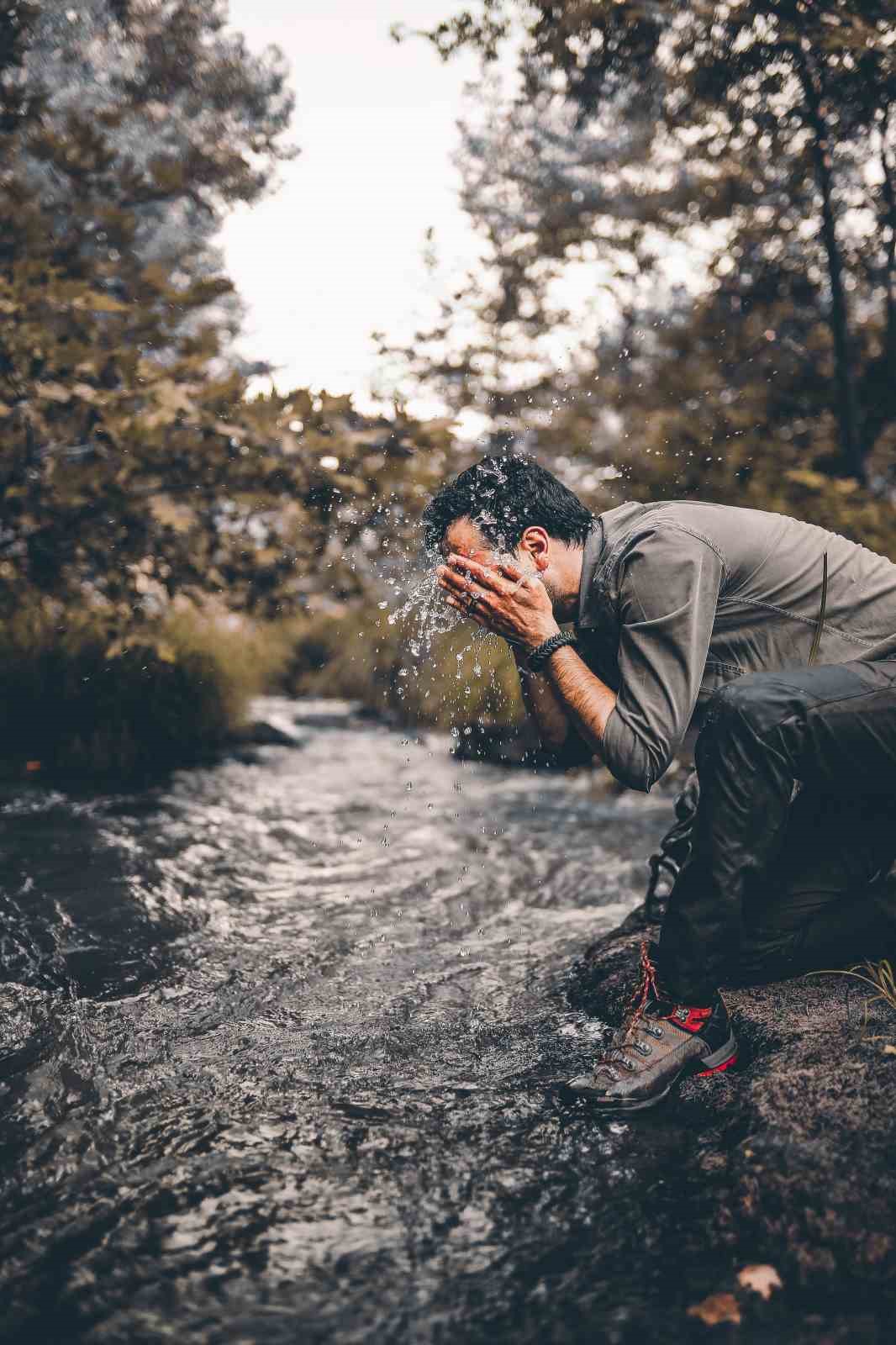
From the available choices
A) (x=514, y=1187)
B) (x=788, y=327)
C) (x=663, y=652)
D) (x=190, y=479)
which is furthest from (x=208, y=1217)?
(x=788, y=327)

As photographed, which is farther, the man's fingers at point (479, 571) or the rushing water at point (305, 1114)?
the man's fingers at point (479, 571)

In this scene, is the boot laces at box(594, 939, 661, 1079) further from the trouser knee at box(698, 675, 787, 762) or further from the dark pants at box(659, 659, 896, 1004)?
the trouser knee at box(698, 675, 787, 762)

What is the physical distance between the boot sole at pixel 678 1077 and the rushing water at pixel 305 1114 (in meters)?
0.05

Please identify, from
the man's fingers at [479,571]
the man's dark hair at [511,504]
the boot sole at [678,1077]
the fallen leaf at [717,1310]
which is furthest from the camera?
the man's dark hair at [511,504]

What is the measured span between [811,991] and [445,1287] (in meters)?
1.28

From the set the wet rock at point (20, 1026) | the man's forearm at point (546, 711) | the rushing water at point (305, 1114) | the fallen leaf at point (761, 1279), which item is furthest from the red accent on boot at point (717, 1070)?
the wet rock at point (20, 1026)

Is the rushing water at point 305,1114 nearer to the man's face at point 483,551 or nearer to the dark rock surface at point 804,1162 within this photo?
the dark rock surface at point 804,1162

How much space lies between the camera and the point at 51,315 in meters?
4.29

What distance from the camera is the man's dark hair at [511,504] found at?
8.36ft

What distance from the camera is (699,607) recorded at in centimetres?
226

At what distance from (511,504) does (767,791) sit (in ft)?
3.22

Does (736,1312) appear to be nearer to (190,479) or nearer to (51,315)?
(190,479)

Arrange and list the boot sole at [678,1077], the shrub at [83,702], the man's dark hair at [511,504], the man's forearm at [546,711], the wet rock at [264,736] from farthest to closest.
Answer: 1. the wet rock at [264,736]
2. the shrub at [83,702]
3. the man's forearm at [546,711]
4. the man's dark hair at [511,504]
5. the boot sole at [678,1077]

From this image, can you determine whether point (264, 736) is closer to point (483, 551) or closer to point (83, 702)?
point (83, 702)
